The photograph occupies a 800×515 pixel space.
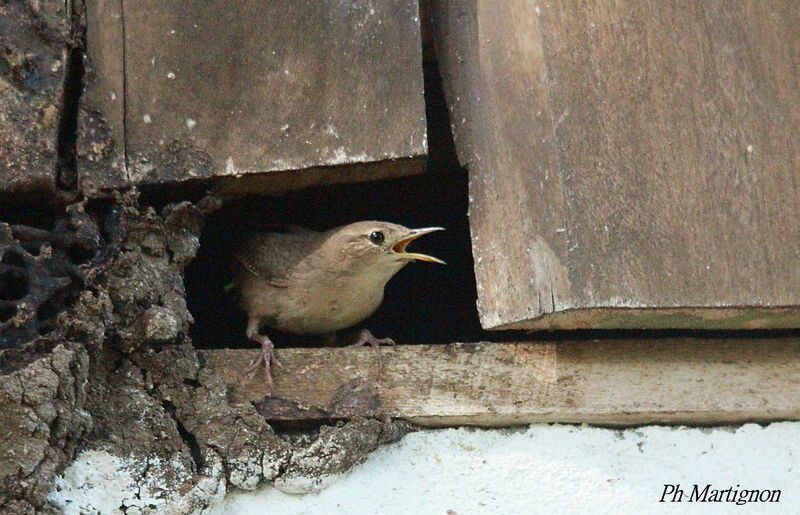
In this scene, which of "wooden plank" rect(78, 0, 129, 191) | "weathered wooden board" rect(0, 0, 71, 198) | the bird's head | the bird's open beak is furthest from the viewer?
the bird's head

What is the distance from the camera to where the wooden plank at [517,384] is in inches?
110

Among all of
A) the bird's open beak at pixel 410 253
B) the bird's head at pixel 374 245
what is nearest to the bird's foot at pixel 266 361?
the bird's open beak at pixel 410 253

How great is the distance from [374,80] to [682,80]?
0.78m

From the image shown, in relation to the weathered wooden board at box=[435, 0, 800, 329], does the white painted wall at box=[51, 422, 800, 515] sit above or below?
below

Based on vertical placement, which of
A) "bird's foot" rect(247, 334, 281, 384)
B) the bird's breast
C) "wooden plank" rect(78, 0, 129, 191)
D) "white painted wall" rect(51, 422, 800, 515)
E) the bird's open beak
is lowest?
"white painted wall" rect(51, 422, 800, 515)

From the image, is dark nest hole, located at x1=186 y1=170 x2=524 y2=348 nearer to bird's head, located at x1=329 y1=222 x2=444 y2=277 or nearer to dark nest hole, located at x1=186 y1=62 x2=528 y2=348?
dark nest hole, located at x1=186 y1=62 x2=528 y2=348

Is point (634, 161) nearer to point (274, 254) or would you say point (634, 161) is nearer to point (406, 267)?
point (274, 254)

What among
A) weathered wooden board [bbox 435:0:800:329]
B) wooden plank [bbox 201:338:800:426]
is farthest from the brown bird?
wooden plank [bbox 201:338:800:426]

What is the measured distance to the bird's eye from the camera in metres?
3.86

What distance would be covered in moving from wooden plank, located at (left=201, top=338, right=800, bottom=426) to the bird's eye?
1.02 meters

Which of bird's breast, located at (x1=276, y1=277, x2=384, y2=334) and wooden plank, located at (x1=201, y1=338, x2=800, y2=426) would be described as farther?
bird's breast, located at (x1=276, y1=277, x2=384, y2=334)

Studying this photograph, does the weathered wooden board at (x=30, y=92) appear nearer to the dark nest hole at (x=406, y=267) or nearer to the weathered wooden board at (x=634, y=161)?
the weathered wooden board at (x=634, y=161)

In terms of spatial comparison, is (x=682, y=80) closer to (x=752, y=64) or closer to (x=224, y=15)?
(x=752, y=64)

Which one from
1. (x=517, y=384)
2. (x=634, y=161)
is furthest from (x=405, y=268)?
(x=634, y=161)
